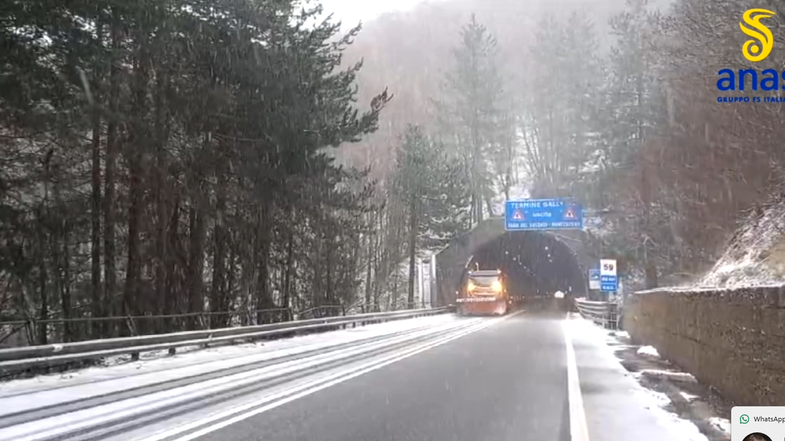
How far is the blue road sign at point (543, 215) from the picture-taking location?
5012 cm

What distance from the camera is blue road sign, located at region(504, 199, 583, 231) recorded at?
50.1 metres

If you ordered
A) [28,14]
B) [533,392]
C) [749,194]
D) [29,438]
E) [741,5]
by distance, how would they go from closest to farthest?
[29,438]
[533,392]
[28,14]
[741,5]
[749,194]

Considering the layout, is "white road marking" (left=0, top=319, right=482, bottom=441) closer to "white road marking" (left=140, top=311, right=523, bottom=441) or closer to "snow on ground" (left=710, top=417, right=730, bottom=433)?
"white road marking" (left=140, top=311, right=523, bottom=441)

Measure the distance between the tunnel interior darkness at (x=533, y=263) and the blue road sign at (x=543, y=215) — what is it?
15081mm

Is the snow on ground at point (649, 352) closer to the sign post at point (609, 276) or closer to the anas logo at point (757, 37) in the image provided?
the anas logo at point (757, 37)

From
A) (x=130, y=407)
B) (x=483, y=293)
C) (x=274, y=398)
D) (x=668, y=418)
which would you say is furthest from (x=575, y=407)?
(x=483, y=293)

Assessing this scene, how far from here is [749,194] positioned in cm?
2341

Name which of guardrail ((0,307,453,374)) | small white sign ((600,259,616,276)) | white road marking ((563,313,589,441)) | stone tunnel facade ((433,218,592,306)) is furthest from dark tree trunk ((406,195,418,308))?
white road marking ((563,313,589,441))

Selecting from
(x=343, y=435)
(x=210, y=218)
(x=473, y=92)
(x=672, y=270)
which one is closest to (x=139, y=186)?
(x=210, y=218)

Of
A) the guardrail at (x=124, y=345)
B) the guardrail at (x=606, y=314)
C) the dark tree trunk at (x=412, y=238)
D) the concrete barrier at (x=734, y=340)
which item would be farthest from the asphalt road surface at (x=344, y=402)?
the dark tree trunk at (x=412, y=238)

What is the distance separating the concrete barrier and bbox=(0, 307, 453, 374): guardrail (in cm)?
1185

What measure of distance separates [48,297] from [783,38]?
25.3 metres

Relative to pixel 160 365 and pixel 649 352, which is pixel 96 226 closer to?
pixel 160 365

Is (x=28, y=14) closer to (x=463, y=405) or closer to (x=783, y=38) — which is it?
(x=463, y=405)
